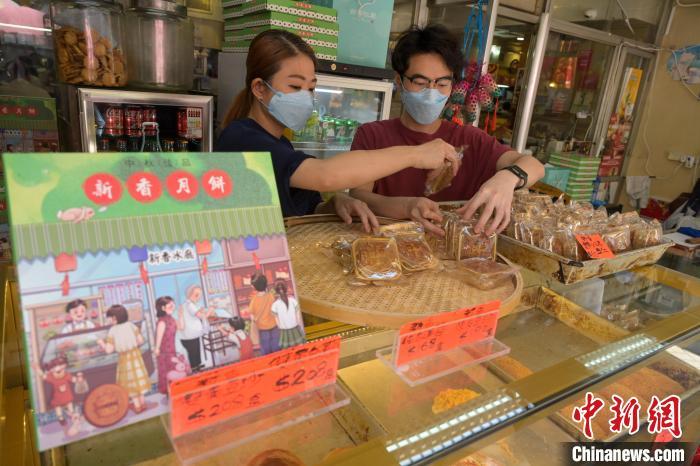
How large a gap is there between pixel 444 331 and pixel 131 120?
6.73 ft

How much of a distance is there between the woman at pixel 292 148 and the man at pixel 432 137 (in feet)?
0.50

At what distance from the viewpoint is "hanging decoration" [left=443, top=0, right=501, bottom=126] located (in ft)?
11.4

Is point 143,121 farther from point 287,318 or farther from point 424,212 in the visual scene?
point 287,318

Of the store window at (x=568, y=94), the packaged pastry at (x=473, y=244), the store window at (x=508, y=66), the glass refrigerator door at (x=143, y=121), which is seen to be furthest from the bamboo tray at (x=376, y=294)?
the store window at (x=568, y=94)

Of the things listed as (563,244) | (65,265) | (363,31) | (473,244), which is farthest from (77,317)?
(363,31)

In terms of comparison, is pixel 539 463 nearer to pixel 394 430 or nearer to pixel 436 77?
pixel 394 430

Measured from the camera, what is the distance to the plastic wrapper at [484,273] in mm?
1061

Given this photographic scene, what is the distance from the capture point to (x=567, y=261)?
1183mm

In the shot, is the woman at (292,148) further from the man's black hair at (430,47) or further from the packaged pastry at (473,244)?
the man's black hair at (430,47)

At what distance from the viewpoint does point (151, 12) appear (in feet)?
7.68

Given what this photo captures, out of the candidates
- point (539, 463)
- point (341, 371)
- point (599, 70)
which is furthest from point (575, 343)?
point (599, 70)

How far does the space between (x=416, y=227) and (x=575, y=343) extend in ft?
1.73

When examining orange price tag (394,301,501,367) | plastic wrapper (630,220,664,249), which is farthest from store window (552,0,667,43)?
orange price tag (394,301,501,367)

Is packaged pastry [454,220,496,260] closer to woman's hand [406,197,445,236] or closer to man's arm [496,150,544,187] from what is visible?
woman's hand [406,197,445,236]
